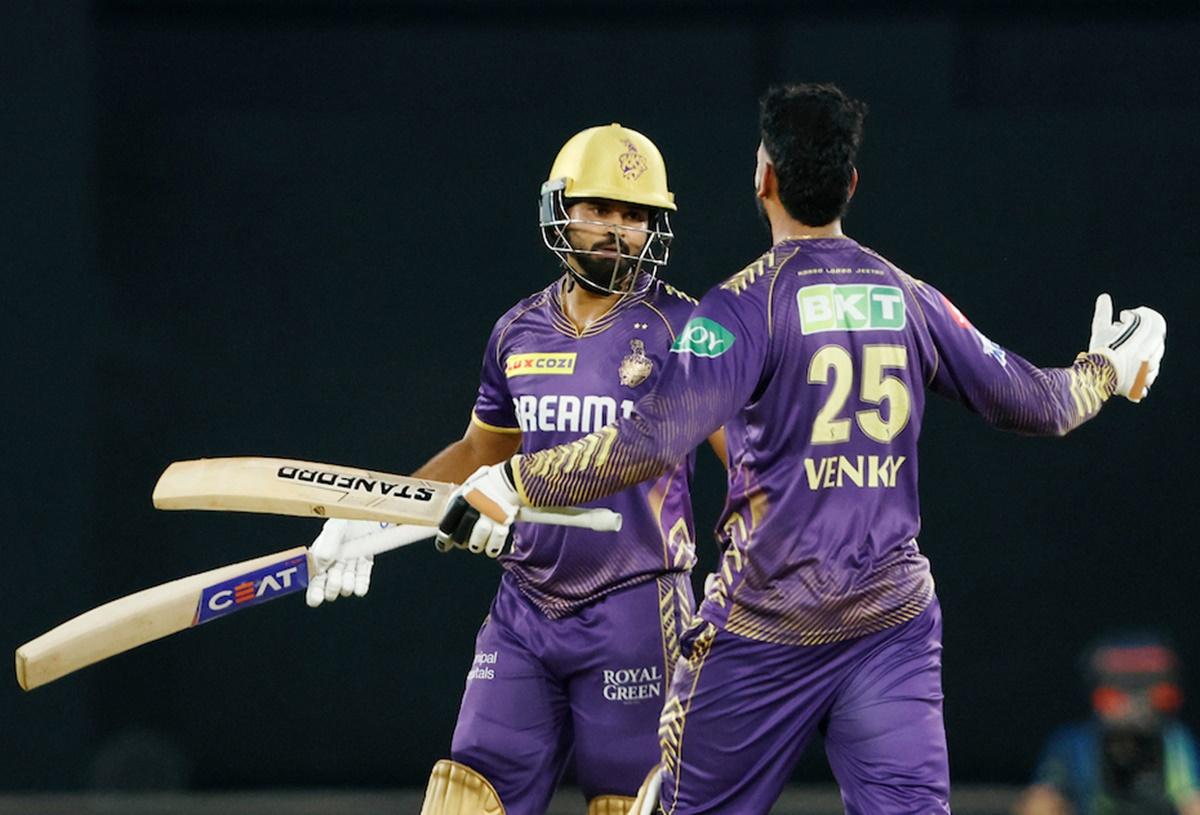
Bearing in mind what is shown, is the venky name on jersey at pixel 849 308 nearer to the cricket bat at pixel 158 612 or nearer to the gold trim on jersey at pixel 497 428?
the cricket bat at pixel 158 612

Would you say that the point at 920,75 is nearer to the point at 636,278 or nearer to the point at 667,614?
the point at 636,278

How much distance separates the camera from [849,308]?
250cm

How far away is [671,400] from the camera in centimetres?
243

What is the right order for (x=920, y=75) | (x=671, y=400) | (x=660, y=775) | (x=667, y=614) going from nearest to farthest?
(x=671, y=400), (x=660, y=775), (x=667, y=614), (x=920, y=75)

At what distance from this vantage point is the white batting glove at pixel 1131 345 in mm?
2766

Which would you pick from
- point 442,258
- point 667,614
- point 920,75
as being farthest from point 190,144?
point 667,614

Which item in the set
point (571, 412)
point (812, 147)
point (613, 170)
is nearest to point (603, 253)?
point (613, 170)

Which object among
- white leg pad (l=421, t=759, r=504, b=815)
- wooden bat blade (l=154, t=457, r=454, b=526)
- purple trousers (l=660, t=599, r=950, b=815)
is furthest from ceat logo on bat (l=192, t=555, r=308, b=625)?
purple trousers (l=660, t=599, r=950, b=815)

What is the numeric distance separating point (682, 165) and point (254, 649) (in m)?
1.63

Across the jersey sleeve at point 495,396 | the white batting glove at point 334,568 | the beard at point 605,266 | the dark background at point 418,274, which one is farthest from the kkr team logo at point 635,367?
the dark background at point 418,274

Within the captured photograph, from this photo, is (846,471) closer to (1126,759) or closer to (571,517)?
(571,517)

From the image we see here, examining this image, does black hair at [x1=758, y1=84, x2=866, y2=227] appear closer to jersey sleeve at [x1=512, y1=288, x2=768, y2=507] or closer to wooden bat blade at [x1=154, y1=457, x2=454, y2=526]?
jersey sleeve at [x1=512, y1=288, x2=768, y2=507]

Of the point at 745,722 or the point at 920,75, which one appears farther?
the point at 920,75

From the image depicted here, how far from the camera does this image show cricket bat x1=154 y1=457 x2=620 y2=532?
2664 mm
